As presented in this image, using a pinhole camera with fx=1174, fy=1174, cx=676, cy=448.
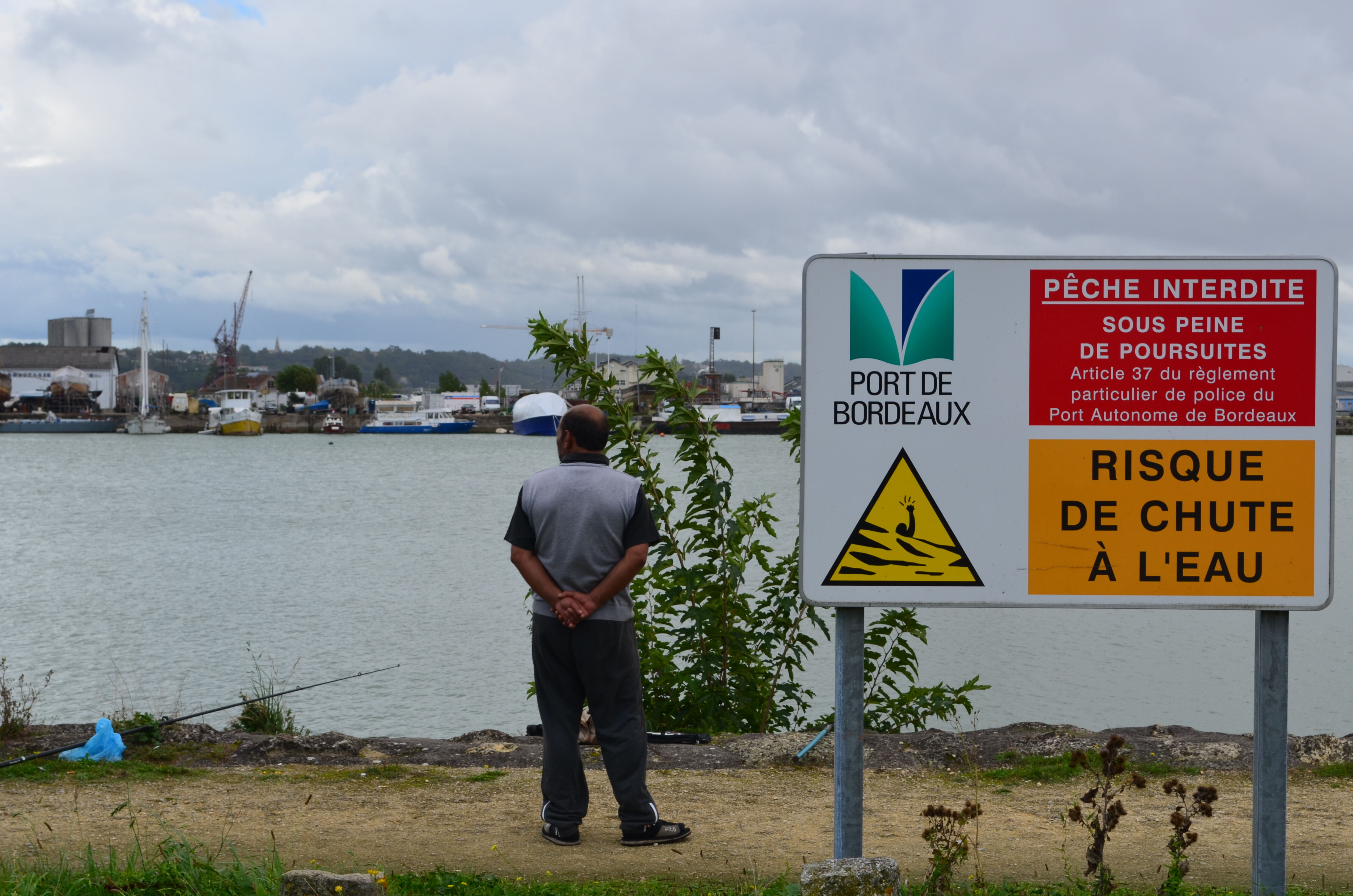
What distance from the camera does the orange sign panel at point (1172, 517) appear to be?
3719 mm

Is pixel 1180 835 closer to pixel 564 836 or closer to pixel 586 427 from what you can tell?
pixel 564 836

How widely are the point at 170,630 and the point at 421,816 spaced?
15.8 meters

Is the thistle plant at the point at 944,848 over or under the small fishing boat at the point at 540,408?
under

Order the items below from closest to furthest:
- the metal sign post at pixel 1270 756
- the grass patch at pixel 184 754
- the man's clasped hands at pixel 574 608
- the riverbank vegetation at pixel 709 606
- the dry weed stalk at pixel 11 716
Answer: the metal sign post at pixel 1270 756 < the man's clasped hands at pixel 574 608 < the grass patch at pixel 184 754 < the dry weed stalk at pixel 11 716 < the riverbank vegetation at pixel 709 606

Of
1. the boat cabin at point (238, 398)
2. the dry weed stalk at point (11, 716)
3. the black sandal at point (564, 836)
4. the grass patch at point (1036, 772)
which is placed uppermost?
the boat cabin at point (238, 398)

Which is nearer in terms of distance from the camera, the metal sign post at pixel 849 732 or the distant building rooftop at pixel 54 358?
the metal sign post at pixel 849 732

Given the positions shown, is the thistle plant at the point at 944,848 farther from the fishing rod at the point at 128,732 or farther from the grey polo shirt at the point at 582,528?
the fishing rod at the point at 128,732

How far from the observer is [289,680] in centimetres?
1553

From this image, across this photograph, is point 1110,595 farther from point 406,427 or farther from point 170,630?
point 406,427

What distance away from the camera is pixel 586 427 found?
547cm

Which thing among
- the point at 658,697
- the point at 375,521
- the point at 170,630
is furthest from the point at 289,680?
the point at 375,521

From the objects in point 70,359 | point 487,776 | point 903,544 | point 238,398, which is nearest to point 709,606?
point 487,776

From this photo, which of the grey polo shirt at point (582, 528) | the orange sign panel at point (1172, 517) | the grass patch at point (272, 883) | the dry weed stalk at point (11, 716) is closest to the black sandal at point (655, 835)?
the grass patch at point (272, 883)

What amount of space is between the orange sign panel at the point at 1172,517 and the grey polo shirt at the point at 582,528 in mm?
2098
